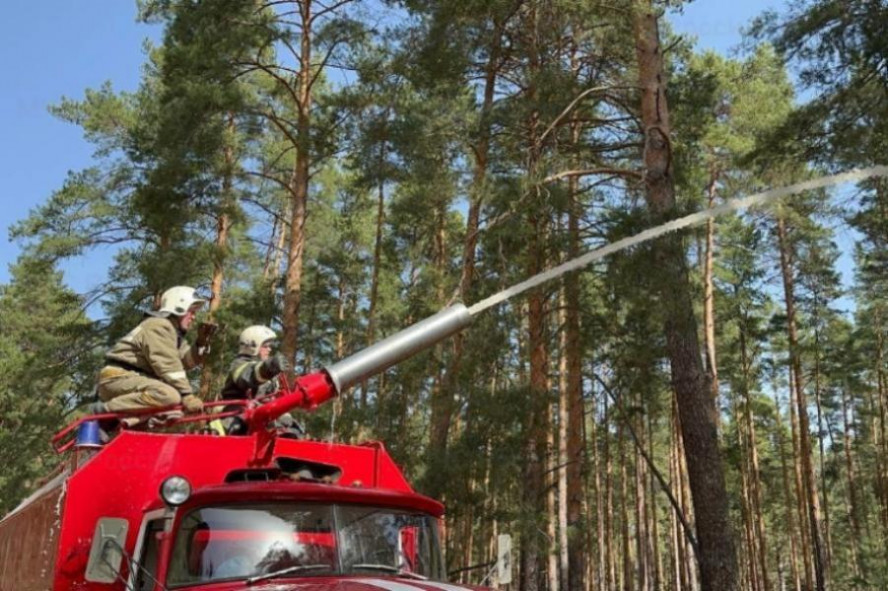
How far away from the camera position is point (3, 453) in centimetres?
2838

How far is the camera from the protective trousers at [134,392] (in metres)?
6.46

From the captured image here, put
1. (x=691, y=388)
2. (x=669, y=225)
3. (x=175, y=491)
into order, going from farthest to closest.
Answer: (x=691, y=388), (x=669, y=225), (x=175, y=491)

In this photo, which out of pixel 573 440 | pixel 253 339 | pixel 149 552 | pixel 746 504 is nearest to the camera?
pixel 149 552

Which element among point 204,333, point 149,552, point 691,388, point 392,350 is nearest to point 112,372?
point 204,333

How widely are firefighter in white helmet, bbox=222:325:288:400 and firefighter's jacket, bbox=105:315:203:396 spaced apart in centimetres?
62

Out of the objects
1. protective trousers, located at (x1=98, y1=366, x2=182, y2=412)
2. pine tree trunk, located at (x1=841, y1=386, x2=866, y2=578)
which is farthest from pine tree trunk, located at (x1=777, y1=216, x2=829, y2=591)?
protective trousers, located at (x1=98, y1=366, x2=182, y2=412)

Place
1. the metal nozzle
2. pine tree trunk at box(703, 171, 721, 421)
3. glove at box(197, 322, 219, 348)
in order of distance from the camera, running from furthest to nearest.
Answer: pine tree trunk at box(703, 171, 721, 421) → glove at box(197, 322, 219, 348) → the metal nozzle

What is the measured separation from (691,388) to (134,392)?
7.70 meters

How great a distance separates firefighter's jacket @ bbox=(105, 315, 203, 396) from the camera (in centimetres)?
651

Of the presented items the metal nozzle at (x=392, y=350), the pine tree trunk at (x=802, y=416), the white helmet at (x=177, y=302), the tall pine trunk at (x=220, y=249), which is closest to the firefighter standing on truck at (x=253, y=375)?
the white helmet at (x=177, y=302)

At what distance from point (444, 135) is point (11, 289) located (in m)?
47.3

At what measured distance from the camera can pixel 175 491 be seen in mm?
4754

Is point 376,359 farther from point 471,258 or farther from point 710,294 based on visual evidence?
point 710,294

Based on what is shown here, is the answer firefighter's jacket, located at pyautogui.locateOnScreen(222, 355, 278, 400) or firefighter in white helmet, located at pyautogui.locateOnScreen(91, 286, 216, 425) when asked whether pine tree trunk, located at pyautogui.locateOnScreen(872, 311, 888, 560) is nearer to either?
firefighter's jacket, located at pyautogui.locateOnScreen(222, 355, 278, 400)
